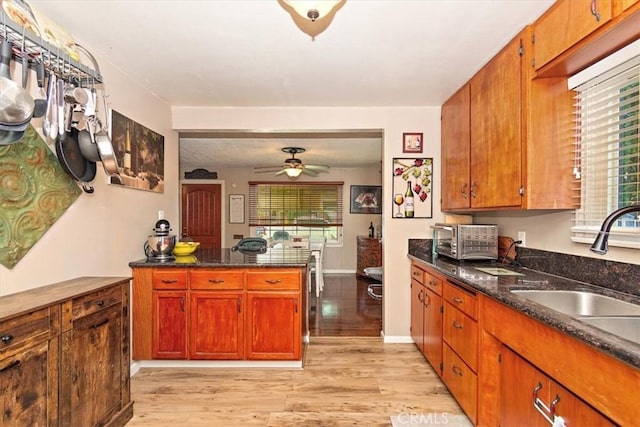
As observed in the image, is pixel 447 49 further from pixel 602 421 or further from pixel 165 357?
pixel 165 357

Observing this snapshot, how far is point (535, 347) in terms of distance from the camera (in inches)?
53.2

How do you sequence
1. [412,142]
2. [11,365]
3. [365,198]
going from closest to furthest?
[11,365] → [412,142] → [365,198]

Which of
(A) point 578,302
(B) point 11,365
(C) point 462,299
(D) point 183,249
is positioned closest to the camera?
(B) point 11,365

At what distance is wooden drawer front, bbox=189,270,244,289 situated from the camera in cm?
263

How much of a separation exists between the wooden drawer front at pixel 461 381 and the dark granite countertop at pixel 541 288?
0.54 meters

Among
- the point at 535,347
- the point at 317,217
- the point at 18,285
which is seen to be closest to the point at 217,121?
the point at 18,285

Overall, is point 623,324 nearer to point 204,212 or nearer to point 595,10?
point 595,10

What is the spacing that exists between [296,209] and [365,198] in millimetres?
1494

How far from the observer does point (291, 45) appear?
2061 millimetres

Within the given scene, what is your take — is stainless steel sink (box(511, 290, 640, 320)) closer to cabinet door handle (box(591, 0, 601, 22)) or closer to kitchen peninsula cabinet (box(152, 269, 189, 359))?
cabinet door handle (box(591, 0, 601, 22))

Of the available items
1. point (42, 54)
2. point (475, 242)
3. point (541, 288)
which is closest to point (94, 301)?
point (42, 54)

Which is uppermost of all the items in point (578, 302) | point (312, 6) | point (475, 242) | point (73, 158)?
point (312, 6)

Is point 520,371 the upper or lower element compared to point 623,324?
lower

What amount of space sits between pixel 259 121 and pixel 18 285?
2297 millimetres
